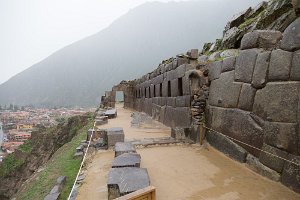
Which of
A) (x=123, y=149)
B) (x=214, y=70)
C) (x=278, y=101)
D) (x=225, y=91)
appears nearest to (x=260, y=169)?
(x=278, y=101)

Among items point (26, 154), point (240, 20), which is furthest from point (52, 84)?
point (240, 20)

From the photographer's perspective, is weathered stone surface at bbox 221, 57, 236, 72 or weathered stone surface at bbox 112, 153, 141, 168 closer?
weathered stone surface at bbox 112, 153, 141, 168

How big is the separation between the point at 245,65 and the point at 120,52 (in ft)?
452

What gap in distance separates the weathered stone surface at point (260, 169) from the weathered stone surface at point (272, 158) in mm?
72

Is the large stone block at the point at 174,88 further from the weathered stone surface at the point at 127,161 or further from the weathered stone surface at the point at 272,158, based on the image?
the weathered stone surface at the point at 272,158

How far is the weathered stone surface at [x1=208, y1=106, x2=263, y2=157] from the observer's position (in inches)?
201

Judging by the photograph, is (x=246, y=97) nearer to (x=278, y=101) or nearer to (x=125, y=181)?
(x=278, y=101)

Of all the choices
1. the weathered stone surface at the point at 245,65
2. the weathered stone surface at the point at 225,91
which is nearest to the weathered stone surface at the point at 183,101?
the weathered stone surface at the point at 225,91

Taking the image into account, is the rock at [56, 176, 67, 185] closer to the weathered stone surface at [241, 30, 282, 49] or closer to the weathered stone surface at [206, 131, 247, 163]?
the weathered stone surface at [206, 131, 247, 163]

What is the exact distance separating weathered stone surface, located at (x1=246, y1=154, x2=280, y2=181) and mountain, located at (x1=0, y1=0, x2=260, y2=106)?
101963 millimetres

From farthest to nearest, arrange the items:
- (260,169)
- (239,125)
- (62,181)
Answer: (62,181) < (239,125) < (260,169)

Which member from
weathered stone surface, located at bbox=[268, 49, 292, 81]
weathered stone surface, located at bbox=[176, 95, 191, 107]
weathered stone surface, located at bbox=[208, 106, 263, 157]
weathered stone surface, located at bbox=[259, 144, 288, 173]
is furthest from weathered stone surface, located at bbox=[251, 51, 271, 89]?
weathered stone surface, located at bbox=[176, 95, 191, 107]

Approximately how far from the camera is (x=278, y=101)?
454cm

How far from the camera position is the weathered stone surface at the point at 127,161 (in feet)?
16.8
